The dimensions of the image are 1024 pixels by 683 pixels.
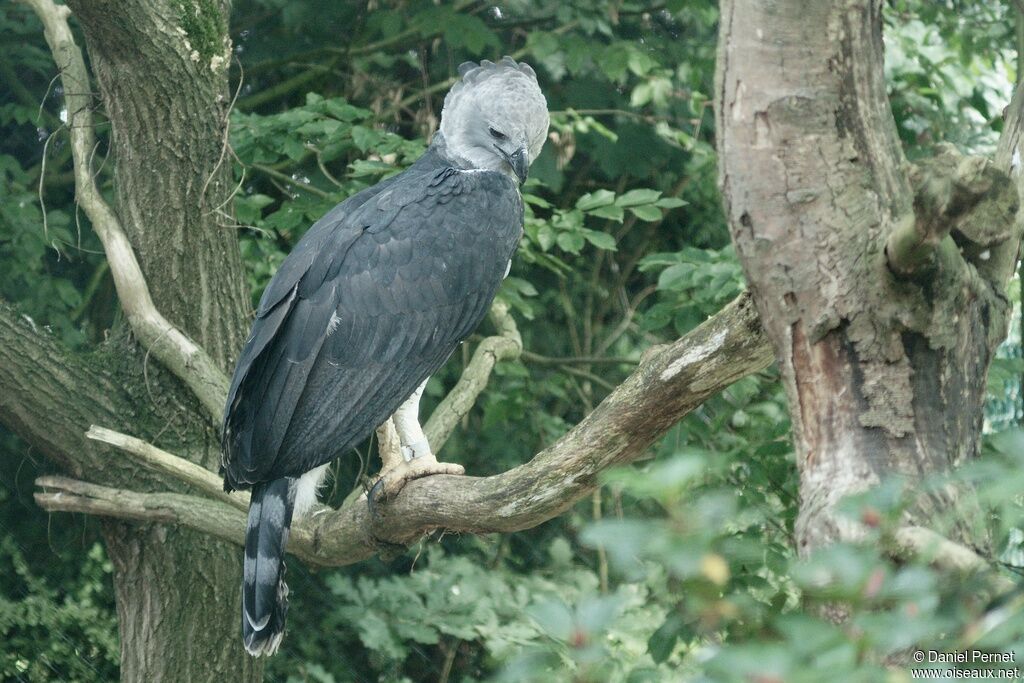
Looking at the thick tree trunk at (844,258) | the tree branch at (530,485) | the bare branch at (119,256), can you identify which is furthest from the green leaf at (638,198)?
the thick tree trunk at (844,258)

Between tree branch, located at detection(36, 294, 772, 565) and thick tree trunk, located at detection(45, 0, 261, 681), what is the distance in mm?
351

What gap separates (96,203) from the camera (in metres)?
3.19

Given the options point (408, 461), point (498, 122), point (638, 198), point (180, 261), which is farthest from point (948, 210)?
point (180, 261)

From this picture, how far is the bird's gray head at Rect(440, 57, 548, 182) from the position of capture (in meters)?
3.08

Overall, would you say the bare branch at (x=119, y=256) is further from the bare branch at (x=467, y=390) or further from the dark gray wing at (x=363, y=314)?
the bare branch at (x=467, y=390)

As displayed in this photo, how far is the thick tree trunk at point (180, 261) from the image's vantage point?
2979 millimetres

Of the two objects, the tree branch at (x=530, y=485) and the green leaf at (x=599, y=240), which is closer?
the tree branch at (x=530, y=485)

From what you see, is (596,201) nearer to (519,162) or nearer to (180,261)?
(519,162)

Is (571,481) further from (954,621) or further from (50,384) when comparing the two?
(50,384)

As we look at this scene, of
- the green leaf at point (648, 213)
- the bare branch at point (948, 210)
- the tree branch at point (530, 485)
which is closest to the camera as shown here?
the bare branch at point (948, 210)

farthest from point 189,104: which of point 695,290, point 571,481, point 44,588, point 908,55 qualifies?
point 908,55

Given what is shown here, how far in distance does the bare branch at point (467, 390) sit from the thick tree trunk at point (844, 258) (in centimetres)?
165

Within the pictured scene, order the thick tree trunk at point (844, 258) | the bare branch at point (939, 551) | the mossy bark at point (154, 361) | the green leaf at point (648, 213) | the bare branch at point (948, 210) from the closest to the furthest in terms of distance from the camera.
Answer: the bare branch at point (939, 551) → the bare branch at point (948, 210) → the thick tree trunk at point (844, 258) → the mossy bark at point (154, 361) → the green leaf at point (648, 213)

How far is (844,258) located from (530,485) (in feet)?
2.99
